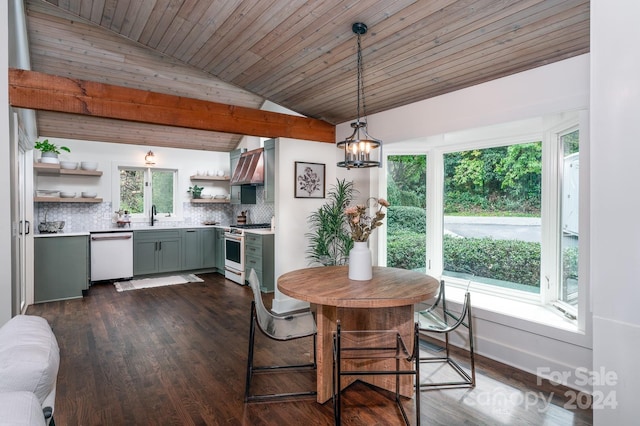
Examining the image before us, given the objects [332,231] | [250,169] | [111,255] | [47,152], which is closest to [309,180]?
[332,231]

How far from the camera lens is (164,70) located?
4.95m

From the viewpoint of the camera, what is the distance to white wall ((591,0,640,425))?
1.13 metres

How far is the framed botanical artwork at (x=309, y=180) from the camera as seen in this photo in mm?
4469

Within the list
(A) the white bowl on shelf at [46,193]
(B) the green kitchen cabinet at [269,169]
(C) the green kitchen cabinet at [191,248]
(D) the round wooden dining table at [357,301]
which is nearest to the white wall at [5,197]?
(D) the round wooden dining table at [357,301]

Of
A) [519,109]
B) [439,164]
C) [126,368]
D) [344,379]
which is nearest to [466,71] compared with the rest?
[519,109]

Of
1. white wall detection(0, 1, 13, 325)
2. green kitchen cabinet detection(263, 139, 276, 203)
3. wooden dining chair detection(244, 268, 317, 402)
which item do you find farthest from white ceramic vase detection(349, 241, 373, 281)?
white wall detection(0, 1, 13, 325)

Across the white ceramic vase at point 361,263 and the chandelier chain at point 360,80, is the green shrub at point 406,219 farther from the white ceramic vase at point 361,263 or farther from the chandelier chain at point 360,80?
the white ceramic vase at point 361,263

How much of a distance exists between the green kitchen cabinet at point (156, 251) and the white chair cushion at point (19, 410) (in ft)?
18.2

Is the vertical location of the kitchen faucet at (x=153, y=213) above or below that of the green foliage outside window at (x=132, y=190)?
below

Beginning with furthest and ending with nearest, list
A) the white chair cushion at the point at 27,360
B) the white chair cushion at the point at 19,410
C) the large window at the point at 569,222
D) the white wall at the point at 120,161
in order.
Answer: the white wall at the point at 120,161
the large window at the point at 569,222
the white chair cushion at the point at 27,360
the white chair cushion at the point at 19,410

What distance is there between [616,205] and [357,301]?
127 cm

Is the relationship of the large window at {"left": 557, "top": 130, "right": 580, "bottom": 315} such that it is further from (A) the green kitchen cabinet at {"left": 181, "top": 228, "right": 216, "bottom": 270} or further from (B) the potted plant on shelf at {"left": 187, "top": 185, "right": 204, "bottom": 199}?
(B) the potted plant on shelf at {"left": 187, "top": 185, "right": 204, "bottom": 199}

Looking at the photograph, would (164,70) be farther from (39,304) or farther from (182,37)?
(39,304)

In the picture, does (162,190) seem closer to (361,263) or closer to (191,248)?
(191,248)
